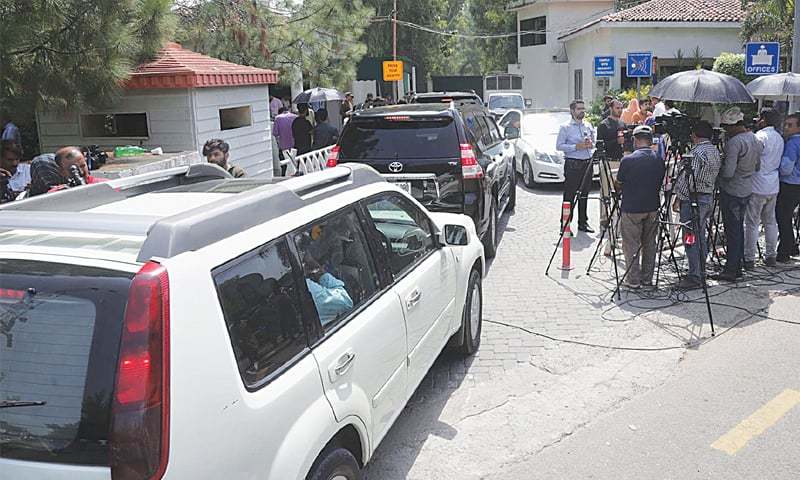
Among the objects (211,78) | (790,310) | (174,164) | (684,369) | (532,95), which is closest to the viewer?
(684,369)

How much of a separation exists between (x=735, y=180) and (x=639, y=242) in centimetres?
137

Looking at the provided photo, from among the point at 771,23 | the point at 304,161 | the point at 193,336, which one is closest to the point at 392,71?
the point at 771,23

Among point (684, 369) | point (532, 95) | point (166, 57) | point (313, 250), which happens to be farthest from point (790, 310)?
point (532, 95)

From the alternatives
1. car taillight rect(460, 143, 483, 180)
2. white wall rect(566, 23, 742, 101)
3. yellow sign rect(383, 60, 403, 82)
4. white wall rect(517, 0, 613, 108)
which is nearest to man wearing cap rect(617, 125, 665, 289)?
car taillight rect(460, 143, 483, 180)

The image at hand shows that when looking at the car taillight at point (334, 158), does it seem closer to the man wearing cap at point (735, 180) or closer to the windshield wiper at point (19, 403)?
the man wearing cap at point (735, 180)

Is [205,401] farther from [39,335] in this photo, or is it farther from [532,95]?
[532,95]

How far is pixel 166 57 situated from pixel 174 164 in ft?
7.99

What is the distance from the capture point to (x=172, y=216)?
8.60 feet

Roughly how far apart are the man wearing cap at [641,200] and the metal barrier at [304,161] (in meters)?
6.44

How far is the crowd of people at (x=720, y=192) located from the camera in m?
7.21

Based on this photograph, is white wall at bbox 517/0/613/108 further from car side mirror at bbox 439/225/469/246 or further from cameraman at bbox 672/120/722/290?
car side mirror at bbox 439/225/469/246

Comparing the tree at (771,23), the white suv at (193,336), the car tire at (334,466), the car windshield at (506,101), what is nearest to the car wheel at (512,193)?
the white suv at (193,336)

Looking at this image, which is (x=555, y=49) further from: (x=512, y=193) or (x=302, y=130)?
(x=512, y=193)

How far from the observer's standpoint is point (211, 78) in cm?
1031
